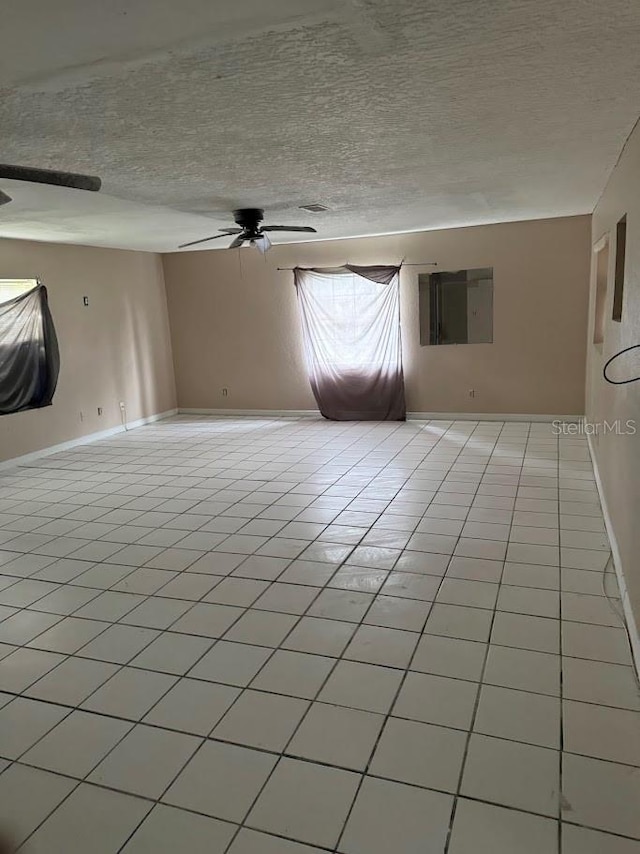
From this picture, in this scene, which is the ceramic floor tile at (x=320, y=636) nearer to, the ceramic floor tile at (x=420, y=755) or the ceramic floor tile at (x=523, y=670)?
the ceramic floor tile at (x=420, y=755)

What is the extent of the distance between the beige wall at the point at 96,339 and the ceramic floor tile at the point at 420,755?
16.3ft

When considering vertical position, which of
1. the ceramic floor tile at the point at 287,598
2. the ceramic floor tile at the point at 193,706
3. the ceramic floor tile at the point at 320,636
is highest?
the ceramic floor tile at the point at 287,598

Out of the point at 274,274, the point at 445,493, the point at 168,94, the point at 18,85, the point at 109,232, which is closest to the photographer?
the point at 18,85

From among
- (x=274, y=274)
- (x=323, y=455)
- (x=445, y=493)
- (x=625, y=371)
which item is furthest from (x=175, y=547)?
(x=274, y=274)

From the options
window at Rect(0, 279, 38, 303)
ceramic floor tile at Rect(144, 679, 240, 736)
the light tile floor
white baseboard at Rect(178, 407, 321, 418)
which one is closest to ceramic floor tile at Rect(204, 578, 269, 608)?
the light tile floor

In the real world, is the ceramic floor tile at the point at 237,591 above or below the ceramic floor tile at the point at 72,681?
above

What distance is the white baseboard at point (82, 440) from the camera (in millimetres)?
5776

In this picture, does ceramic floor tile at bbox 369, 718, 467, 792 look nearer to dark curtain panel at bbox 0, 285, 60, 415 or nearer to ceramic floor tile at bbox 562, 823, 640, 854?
ceramic floor tile at bbox 562, 823, 640, 854

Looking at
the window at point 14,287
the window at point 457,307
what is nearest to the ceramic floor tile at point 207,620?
the window at point 14,287

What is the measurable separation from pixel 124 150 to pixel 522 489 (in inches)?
132

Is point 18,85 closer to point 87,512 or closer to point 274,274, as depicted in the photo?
point 87,512

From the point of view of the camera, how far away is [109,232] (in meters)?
5.49

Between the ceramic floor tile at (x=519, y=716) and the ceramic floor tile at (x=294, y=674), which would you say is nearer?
the ceramic floor tile at (x=519, y=716)

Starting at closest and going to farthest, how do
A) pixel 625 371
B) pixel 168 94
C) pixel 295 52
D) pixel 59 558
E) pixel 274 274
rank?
pixel 295 52 → pixel 168 94 → pixel 625 371 → pixel 59 558 → pixel 274 274
